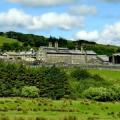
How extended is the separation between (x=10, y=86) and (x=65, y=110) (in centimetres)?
3891

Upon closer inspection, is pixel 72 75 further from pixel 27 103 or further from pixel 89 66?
pixel 27 103

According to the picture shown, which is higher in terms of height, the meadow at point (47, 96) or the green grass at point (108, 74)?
the green grass at point (108, 74)

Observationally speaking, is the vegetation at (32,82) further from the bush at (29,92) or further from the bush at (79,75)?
the bush at (79,75)

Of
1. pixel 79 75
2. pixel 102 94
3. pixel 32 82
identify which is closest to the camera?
pixel 102 94

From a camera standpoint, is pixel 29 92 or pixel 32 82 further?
pixel 32 82

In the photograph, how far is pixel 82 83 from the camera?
98.8 m

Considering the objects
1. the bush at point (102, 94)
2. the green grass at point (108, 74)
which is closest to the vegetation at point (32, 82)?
the bush at point (102, 94)

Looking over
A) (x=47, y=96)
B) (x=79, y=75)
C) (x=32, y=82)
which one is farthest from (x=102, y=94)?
(x=79, y=75)

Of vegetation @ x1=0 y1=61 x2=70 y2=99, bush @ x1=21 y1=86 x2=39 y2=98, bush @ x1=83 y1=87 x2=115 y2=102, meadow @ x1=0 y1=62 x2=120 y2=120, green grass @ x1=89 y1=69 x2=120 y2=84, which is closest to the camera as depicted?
meadow @ x1=0 y1=62 x2=120 y2=120

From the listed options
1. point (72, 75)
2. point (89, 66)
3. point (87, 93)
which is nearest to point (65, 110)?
point (87, 93)

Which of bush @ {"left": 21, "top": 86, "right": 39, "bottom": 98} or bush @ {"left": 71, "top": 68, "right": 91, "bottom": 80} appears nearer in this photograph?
bush @ {"left": 21, "top": 86, "right": 39, "bottom": 98}

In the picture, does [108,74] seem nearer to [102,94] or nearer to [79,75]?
[79,75]

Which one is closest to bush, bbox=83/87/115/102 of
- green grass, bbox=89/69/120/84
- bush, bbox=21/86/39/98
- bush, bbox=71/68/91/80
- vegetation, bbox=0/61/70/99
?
vegetation, bbox=0/61/70/99

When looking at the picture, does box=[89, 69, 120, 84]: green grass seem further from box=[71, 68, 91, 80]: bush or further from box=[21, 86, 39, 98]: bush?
box=[21, 86, 39, 98]: bush
